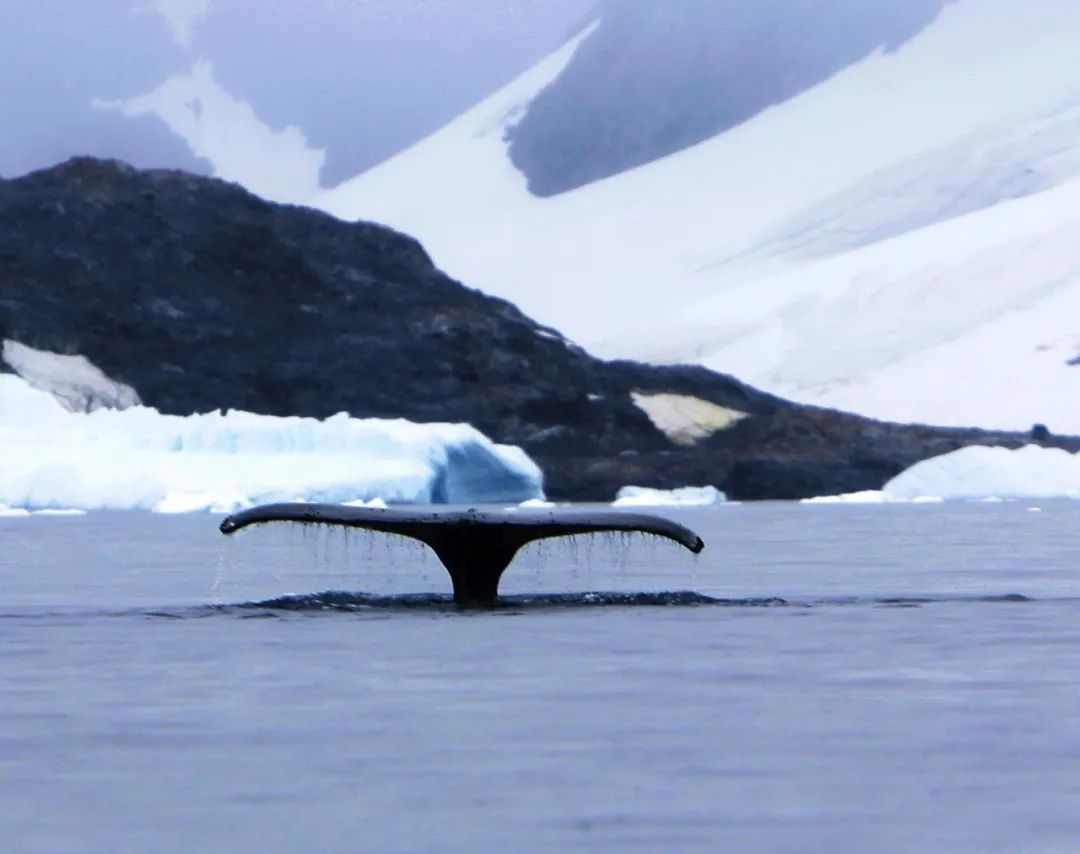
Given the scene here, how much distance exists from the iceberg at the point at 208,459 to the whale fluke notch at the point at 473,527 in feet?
121

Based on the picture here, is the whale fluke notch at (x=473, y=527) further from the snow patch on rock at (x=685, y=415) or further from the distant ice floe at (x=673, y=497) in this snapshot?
the snow patch on rock at (x=685, y=415)

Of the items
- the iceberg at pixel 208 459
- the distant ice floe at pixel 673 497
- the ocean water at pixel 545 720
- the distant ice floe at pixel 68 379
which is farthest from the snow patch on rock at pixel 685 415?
the ocean water at pixel 545 720

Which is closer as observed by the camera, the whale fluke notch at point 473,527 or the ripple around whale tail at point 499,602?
the whale fluke notch at point 473,527

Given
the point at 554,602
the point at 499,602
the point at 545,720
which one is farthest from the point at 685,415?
the point at 545,720

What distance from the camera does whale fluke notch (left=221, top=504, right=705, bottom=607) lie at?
671 inches

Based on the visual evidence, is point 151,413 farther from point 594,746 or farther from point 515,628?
point 594,746

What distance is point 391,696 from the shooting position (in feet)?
38.5

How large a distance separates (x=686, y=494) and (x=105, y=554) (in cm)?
4844

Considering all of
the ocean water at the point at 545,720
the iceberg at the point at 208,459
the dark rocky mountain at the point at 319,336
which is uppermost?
the dark rocky mountain at the point at 319,336

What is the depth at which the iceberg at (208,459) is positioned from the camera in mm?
57500

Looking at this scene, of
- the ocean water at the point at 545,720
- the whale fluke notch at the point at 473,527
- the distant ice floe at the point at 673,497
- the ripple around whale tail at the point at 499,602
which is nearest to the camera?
the ocean water at the point at 545,720

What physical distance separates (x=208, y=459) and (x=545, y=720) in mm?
48461

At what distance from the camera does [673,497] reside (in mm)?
78812

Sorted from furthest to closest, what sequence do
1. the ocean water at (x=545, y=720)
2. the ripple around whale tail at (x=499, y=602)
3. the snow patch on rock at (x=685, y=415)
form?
the snow patch on rock at (x=685, y=415)
the ripple around whale tail at (x=499, y=602)
the ocean water at (x=545, y=720)
